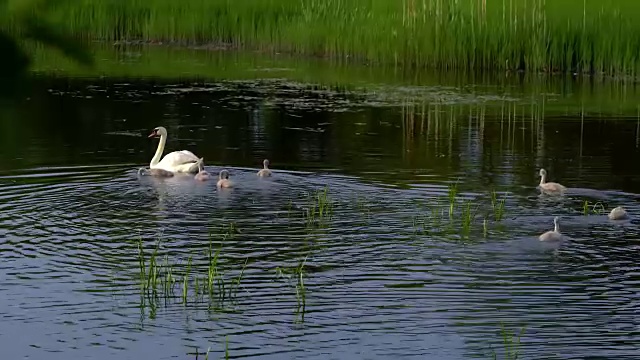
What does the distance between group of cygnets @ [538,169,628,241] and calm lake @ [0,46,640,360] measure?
129 millimetres

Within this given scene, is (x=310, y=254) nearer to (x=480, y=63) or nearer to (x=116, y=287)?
(x=116, y=287)

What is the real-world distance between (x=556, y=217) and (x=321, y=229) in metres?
2.48

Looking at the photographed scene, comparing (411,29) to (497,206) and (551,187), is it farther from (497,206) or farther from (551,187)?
(497,206)

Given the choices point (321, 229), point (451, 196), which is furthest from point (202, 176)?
point (451, 196)

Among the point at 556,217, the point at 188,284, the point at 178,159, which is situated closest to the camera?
the point at 188,284

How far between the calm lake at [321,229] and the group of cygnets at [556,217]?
0.42ft

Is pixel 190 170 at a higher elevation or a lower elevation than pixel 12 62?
lower

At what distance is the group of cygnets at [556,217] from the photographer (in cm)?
1200

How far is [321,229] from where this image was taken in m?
12.9

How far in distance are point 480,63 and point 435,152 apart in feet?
31.0

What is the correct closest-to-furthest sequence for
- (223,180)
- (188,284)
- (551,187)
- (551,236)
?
(188,284)
(551,236)
(223,180)
(551,187)

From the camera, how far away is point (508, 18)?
29562 mm

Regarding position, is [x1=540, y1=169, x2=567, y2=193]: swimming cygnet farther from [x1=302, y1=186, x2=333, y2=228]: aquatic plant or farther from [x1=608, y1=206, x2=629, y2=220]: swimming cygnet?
[x1=302, y1=186, x2=333, y2=228]: aquatic plant

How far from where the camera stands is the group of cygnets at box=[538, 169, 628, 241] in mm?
12000
